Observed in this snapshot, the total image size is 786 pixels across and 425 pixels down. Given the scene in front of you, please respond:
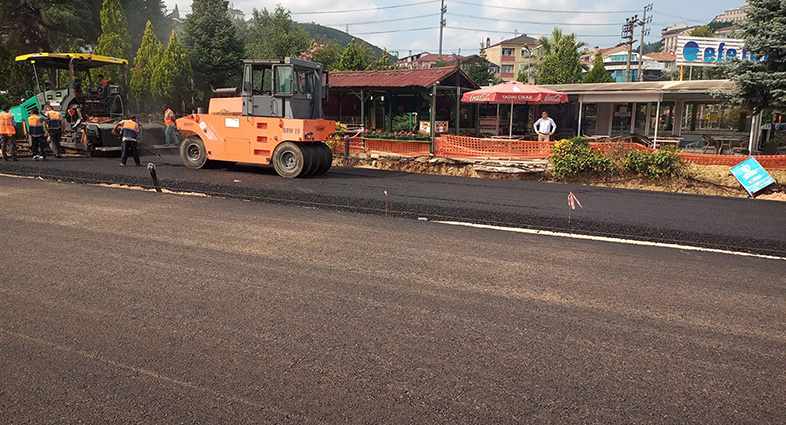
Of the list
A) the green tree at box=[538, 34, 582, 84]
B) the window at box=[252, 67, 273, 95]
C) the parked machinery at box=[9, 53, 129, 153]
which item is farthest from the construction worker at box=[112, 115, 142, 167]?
the green tree at box=[538, 34, 582, 84]

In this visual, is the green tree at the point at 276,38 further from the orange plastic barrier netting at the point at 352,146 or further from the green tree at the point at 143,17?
the orange plastic barrier netting at the point at 352,146

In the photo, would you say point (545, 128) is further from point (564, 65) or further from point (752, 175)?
point (564, 65)

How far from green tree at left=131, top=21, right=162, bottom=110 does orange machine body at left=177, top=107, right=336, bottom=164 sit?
19.8 meters

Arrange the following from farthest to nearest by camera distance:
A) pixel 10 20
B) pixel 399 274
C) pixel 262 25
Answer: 1. pixel 262 25
2. pixel 10 20
3. pixel 399 274

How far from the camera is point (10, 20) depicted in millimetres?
31000

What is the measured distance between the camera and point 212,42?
36.4 metres

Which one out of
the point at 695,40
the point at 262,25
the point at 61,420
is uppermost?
the point at 262,25

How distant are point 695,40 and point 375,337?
2464 centimetres

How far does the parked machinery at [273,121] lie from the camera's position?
40.1ft

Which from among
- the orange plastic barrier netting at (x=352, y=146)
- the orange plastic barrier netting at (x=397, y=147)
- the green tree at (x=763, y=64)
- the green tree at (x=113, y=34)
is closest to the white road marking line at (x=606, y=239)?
the orange plastic barrier netting at (x=397, y=147)

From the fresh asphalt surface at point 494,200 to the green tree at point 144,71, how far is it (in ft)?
57.8

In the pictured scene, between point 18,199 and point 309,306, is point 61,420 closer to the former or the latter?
point 309,306

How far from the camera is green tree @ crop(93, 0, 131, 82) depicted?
92.2ft

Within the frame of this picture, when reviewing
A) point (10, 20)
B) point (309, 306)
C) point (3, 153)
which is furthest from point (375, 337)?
point (10, 20)
